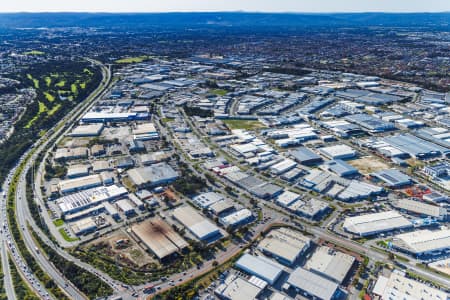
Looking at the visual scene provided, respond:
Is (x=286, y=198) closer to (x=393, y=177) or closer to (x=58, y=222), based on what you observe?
(x=393, y=177)

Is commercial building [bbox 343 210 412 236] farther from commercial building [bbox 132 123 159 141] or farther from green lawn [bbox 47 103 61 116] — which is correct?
green lawn [bbox 47 103 61 116]

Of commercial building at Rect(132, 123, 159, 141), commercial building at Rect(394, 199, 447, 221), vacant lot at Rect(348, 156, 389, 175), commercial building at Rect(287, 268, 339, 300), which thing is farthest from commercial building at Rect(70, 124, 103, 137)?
commercial building at Rect(394, 199, 447, 221)

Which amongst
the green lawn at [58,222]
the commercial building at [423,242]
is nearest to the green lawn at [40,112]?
the green lawn at [58,222]

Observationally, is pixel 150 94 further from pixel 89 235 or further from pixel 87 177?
pixel 89 235

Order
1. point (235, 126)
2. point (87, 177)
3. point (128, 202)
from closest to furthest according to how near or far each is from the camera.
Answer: point (128, 202)
point (87, 177)
point (235, 126)

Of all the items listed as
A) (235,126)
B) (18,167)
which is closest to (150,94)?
(235,126)
